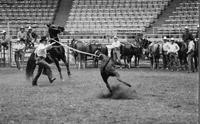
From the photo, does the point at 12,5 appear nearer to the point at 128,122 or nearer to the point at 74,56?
the point at 74,56

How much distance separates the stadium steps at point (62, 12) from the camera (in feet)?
113

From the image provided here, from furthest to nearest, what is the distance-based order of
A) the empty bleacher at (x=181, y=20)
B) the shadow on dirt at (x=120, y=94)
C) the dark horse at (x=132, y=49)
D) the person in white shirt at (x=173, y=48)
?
the empty bleacher at (x=181, y=20) < the dark horse at (x=132, y=49) < the person in white shirt at (x=173, y=48) < the shadow on dirt at (x=120, y=94)

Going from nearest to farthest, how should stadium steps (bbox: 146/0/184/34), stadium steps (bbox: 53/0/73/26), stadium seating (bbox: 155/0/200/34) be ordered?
stadium seating (bbox: 155/0/200/34) → stadium steps (bbox: 146/0/184/34) → stadium steps (bbox: 53/0/73/26)

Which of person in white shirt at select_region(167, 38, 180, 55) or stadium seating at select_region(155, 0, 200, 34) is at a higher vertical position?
stadium seating at select_region(155, 0, 200, 34)

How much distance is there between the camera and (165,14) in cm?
3312

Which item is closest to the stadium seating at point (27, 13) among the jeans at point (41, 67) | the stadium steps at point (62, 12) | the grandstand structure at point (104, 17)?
the grandstand structure at point (104, 17)

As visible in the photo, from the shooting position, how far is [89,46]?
24234 millimetres

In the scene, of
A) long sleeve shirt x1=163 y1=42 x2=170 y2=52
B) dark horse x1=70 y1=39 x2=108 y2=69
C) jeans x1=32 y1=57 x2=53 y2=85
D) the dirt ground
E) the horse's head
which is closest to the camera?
the dirt ground

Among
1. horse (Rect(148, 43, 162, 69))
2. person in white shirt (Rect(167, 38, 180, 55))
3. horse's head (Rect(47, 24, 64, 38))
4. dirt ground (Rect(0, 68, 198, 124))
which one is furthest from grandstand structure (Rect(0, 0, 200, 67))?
dirt ground (Rect(0, 68, 198, 124))

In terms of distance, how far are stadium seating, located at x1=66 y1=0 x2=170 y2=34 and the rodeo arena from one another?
71 mm

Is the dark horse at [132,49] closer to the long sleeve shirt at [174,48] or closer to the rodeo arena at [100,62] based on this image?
the rodeo arena at [100,62]

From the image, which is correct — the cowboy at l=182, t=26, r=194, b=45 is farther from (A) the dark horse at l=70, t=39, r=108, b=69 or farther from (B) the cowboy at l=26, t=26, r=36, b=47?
(B) the cowboy at l=26, t=26, r=36, b=47

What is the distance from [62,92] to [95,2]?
24394 millimetres

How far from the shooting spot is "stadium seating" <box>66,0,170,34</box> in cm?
3180
